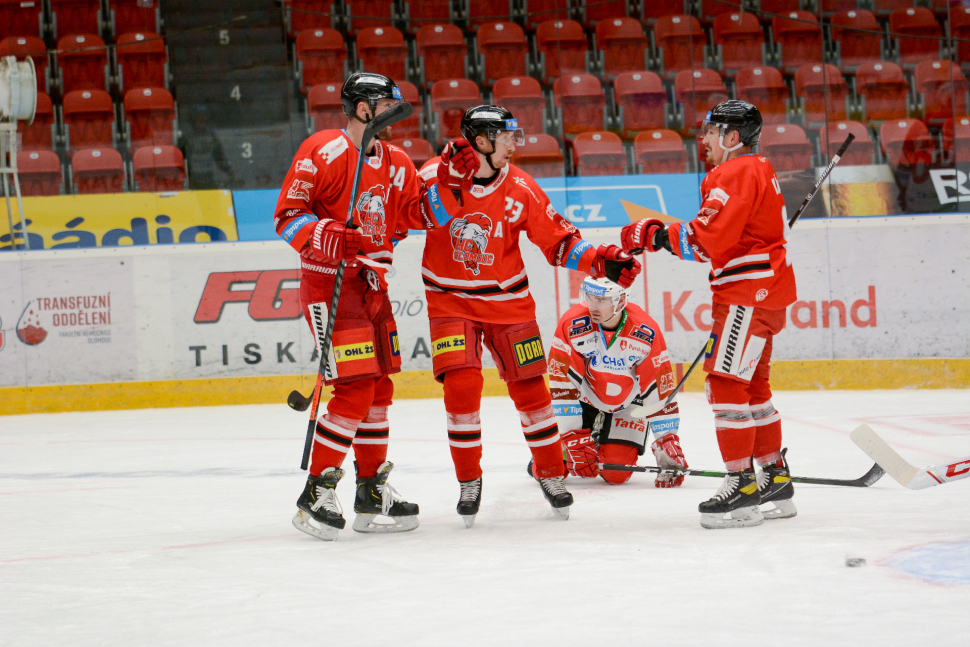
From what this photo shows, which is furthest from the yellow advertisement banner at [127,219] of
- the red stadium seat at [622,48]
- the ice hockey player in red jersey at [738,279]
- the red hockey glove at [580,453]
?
the ice hockey player in red jersey at [738,279]

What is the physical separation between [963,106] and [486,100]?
3.85 metres

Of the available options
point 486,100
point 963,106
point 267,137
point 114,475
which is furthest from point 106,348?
point 963,106

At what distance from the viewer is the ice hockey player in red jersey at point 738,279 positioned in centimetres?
290

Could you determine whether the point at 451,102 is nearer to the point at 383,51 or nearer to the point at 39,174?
the point at 383,51

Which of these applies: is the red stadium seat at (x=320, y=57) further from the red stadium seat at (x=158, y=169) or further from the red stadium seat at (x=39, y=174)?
the red stadium seat at (x=39, y=174)

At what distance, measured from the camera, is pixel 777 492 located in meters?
3.00

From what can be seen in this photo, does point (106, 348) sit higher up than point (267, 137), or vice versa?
point (267, 137)

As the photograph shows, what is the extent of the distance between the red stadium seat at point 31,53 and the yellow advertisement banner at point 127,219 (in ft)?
4.49

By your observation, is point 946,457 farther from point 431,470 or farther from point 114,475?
point 114,475

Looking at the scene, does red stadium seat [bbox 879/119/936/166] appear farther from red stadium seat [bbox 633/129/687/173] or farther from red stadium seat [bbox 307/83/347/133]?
red stadium seat [bbox 307/83/347/133]

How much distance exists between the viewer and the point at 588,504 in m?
3.37

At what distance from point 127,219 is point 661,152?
166 inches

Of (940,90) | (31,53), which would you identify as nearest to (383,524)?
(940,90)

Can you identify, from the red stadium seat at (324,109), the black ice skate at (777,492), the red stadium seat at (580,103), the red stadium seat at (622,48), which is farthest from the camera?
the red stadium seat at (622,48)
